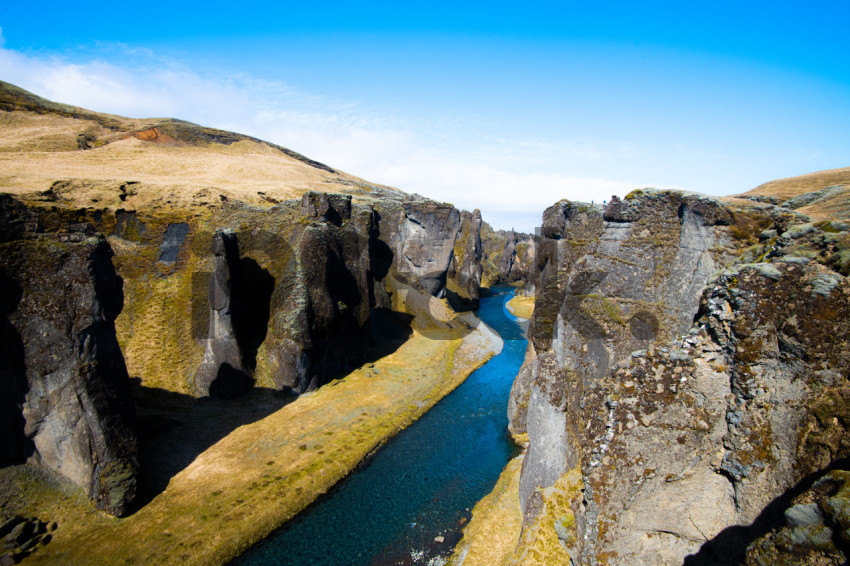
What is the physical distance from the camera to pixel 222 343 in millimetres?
26656

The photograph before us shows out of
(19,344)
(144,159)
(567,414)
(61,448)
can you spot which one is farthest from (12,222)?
(144,159)

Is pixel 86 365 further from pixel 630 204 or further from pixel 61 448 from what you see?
pixel 630 204

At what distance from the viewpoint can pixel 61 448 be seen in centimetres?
1582

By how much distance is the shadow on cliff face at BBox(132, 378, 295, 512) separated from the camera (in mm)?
18672

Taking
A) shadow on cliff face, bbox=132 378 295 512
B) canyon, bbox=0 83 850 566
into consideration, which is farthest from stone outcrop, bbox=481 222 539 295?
shadow on cliff face, bbox=132 378 295 512

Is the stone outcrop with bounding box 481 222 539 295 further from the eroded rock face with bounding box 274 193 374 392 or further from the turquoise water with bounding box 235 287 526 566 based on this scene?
the turquoise water with bounding box 235 287 526 566

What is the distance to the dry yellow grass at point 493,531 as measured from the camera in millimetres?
13570

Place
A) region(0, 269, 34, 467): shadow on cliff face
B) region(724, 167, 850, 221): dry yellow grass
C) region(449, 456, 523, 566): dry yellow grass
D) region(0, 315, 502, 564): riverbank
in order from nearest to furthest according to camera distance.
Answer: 1. region(724, 167, 850, 221): dry yellow grass
2. region(449, 456, 523, 566): dry yellow grass
3. region(0, 315, 502, 564): riverbank
4. region(0, 269, 34, 467): shadow on cliff face

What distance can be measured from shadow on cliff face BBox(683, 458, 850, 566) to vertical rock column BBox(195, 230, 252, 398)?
84.9 feet

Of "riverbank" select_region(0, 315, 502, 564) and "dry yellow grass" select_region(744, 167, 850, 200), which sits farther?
"riverbank" select_region(0, 315, 502, 564)

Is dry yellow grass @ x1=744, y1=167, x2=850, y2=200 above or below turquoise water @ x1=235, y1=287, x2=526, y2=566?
above

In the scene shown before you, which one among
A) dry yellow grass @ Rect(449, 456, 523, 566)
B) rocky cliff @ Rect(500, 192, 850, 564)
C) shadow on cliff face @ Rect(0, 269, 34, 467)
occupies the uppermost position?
rocky cliff @ Rect(500, 192, 850, 564)

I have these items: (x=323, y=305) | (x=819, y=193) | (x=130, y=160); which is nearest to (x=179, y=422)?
(x=323, y=305)

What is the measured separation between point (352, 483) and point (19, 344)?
569 inches
